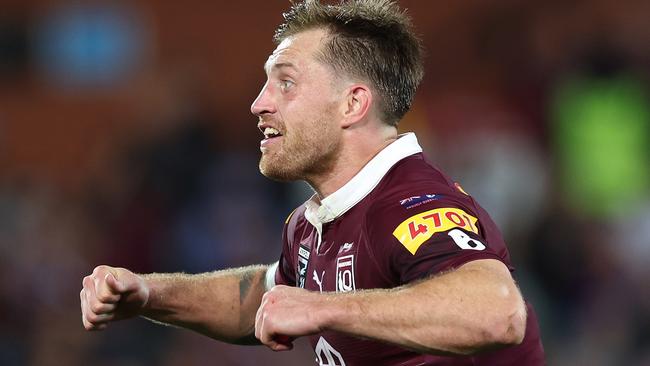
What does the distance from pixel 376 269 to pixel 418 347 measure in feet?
1.79

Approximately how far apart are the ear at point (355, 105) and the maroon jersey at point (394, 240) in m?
0.18

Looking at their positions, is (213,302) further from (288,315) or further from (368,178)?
(288,315)

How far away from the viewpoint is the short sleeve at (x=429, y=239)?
3.54 meters

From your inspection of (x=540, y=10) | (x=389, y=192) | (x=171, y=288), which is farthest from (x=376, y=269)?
(x=540, y=10)

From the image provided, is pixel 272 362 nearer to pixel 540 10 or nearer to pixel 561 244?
pixel 561 244

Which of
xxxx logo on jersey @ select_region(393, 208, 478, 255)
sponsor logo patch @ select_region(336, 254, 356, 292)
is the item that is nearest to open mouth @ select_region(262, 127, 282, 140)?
sponsor logo patch @ select_region(336, 254, 356, 292)

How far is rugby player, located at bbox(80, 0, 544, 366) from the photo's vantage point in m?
3.33

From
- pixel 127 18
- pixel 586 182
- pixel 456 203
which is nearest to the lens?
pixel 456 203

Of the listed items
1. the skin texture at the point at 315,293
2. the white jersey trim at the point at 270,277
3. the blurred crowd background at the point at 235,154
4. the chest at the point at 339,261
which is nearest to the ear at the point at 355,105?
the skin texture at the point at 315,293

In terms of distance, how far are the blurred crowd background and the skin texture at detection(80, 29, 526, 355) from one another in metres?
3.35

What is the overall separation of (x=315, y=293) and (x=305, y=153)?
0.98 m

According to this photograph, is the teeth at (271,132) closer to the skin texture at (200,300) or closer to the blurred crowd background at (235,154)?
the skin texture at (200,300)

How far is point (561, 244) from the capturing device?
850 centimetres

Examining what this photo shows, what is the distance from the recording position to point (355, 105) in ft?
14.2
